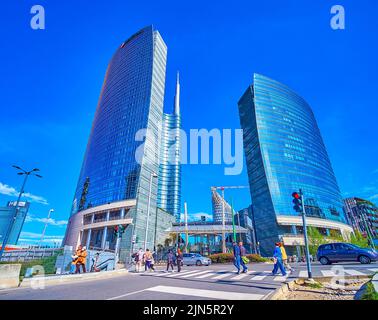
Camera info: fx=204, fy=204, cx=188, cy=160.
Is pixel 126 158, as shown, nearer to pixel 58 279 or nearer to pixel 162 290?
pixel 58 279

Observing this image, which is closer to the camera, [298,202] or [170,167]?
[298,202]

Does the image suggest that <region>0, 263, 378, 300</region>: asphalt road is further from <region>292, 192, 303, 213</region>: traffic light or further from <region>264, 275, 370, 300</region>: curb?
<region>292, 192, 303, 213</region>: traffic light

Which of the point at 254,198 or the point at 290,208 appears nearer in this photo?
the point at 290,208

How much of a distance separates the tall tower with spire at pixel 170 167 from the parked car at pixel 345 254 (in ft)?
306

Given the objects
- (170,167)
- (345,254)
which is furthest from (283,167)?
(170,167)

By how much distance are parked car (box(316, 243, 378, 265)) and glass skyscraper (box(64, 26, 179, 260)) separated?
37.7 meters

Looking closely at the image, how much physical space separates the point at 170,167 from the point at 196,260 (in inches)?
3681

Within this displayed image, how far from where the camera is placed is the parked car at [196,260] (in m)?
23.6

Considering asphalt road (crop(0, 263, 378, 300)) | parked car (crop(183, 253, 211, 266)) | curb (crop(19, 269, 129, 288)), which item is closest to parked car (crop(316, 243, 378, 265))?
asphalt road (crop(0, 263, 378, 300))

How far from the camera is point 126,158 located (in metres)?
67.0
